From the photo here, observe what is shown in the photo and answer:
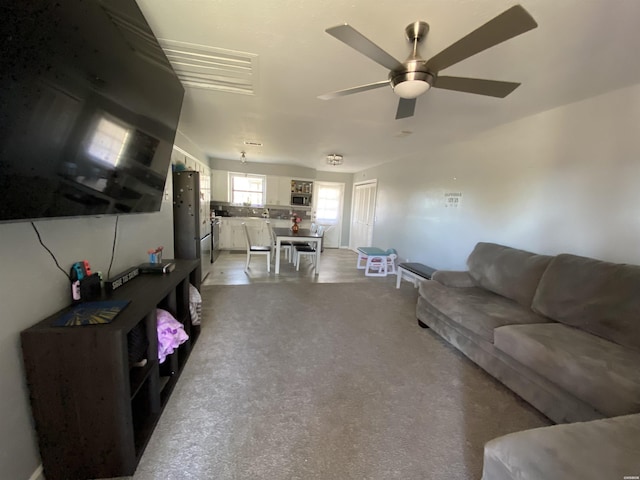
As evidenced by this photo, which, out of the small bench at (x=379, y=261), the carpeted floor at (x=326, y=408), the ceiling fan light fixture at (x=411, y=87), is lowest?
the carpeted floor at (x=326, y=408)

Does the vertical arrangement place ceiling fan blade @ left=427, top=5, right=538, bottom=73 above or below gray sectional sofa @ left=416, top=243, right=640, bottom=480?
above

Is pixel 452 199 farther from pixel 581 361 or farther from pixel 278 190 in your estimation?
pixel 278 190

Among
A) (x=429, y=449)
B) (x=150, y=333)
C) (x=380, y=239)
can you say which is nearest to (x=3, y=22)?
(x=150, y=333)

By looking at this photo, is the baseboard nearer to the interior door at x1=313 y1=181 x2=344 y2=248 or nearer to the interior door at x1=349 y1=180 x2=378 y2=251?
the interior door at x1=349 y1=180 x2=378 y2=251

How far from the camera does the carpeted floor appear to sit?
4.12 feet

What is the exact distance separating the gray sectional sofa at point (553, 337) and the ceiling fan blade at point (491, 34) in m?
1.62

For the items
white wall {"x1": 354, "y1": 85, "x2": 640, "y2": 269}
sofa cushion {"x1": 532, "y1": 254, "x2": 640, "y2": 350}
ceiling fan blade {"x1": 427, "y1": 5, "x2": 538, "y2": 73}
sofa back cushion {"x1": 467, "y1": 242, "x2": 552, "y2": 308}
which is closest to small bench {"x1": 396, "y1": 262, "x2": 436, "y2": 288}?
white wall {"x1": 354, "y1": 85, "x2": 640, "y2": 269}

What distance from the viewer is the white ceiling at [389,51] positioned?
1.26 m

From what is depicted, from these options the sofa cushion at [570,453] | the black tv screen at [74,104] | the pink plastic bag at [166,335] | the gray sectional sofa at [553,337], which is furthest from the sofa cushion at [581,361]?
the black tv screen at [74,104]

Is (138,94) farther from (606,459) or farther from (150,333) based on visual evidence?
(606,459)

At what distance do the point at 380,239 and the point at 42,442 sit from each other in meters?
5.37

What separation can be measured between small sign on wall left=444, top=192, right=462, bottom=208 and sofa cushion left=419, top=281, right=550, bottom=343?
4.55ft

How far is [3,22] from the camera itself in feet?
2.10

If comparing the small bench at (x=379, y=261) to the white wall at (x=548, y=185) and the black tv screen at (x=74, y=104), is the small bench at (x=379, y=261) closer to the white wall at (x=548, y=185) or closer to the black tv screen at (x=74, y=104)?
the white wall at (x=548, y=185)
